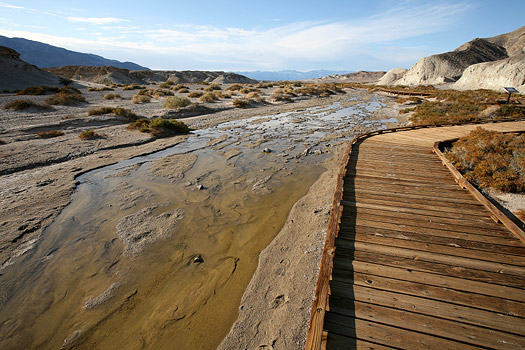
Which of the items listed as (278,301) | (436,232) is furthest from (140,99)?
(436,232)

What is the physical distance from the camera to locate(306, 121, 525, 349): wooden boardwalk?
8.03 feet

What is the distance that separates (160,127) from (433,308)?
46.0 ft

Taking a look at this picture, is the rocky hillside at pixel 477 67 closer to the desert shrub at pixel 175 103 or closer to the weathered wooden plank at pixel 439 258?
the desert shrub at pixel 175 103

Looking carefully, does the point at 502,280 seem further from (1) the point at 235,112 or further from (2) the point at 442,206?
(1) the point at 235,112

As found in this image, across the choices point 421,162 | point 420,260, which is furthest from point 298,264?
point 421,162

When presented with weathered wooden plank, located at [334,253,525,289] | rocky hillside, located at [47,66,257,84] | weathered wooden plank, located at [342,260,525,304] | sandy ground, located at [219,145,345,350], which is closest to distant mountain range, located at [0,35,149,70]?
rocky hillside, located at [47,66,257,84]

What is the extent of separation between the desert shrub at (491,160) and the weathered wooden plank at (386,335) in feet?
20.6

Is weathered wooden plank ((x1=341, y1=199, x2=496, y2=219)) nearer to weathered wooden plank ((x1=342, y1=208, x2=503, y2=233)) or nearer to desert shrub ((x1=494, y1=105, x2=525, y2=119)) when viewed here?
weathered wooden plank ((x1=342, y1=208, x2=503, y2=233))

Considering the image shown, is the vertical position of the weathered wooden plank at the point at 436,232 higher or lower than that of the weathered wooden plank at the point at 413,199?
lower

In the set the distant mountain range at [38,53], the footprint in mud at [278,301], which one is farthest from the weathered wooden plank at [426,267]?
the distant mountain range at [38,53]

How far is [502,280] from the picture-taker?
304 centimetres

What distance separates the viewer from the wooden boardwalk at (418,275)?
96.3 inches

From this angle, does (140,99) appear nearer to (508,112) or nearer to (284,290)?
(284,290)

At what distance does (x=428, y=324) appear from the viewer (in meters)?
2.54
